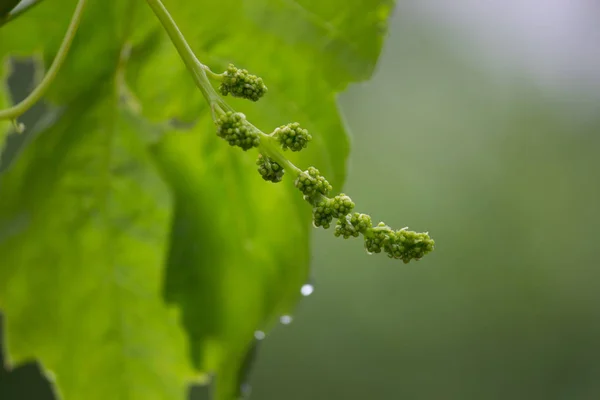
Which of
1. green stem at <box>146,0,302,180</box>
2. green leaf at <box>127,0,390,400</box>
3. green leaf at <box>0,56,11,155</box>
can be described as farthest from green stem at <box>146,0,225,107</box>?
green leaf at <box>0,56,11,155</box>

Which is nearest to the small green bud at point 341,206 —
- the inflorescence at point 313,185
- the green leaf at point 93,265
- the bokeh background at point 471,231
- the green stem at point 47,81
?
the inflorescence at point 313,185

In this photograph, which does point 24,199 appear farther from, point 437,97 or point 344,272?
point 437,97

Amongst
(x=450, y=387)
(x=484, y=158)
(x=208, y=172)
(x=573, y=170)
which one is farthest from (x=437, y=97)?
(x=208, y=172)

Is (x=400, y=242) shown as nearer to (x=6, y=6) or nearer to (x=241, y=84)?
(x=241, y=84)

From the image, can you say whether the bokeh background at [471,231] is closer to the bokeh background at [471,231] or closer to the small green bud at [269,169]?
the bokeh background at [471,231]

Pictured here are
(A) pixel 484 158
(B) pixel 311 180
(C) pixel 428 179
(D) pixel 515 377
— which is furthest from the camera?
(D) pixel 515 377

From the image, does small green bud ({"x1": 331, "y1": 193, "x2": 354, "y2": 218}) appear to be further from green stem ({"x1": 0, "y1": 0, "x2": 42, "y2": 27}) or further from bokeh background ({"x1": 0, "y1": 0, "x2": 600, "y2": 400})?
bokeh background ({"x1": 0, "y1": 0, "x2": 600, "y2": 400})
